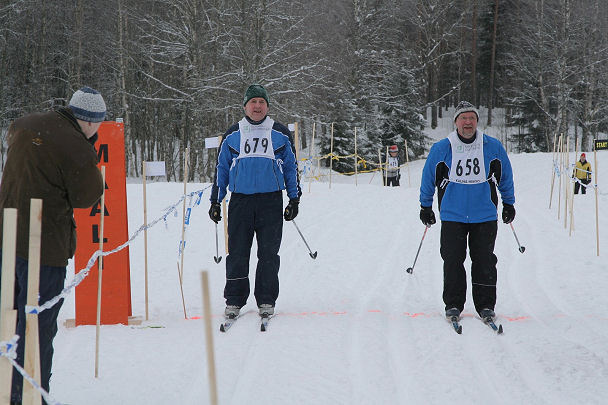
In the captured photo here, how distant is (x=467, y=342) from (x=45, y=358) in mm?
2831

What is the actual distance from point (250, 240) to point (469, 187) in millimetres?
1852

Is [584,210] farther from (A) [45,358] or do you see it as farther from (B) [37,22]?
(B) [37,22]

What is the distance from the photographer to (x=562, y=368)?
3477mm

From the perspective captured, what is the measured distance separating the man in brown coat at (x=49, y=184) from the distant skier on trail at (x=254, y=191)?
1.72 m

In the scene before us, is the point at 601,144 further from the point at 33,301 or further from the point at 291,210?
the point at 33,301

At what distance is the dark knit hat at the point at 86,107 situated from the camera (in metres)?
2.75

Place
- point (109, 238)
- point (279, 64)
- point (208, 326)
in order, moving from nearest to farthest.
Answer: point (208, 326)
point (109, 238)
point (279, 64)

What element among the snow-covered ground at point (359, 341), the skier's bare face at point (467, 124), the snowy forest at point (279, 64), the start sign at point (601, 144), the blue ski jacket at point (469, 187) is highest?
the snowy forest at point (279, 64)

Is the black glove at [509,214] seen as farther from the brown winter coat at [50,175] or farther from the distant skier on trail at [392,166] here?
the distant skier on trail at [392,166]

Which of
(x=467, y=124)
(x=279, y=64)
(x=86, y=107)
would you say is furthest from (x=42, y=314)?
(x=279, y=64)

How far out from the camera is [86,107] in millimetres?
2756

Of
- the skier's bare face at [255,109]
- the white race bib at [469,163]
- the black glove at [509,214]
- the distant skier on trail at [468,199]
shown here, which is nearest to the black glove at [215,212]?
the skier's bare face at [255,109]

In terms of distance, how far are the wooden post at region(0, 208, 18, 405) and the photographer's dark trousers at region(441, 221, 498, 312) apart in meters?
3.32

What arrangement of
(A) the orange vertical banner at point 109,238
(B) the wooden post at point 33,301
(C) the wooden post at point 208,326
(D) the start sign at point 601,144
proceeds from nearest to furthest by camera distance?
1. (C) the wooden post at point 208,326
2. (B) the wooden post at point 33,301
3. (A) the orange vertical banner at point 109,238
4. (D) the start sign at point 601,144
